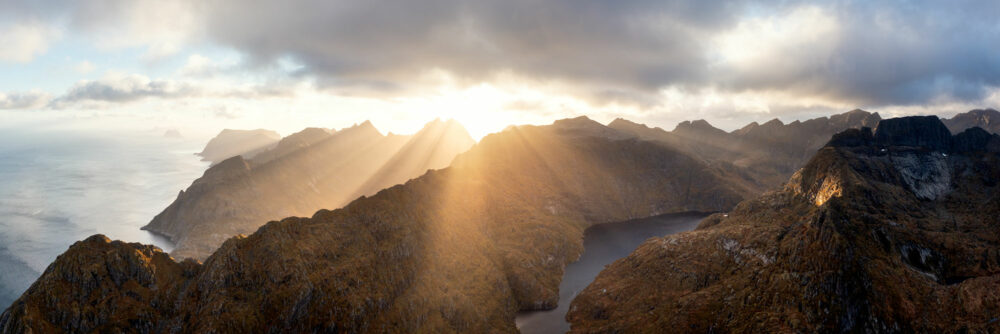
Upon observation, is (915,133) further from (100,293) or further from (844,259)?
(100,293)

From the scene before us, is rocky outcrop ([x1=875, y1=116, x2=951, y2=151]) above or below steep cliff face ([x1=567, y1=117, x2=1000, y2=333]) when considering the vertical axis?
above

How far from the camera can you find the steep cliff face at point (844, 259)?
3467 inches

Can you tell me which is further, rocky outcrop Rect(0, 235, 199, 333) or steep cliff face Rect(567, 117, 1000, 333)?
steep cliff face Rect(567, 117, 1000, 333)

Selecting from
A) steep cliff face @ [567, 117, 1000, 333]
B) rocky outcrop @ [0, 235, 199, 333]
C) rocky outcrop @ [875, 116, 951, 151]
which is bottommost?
steep cliff face @ [567, 117, 1000, 333]

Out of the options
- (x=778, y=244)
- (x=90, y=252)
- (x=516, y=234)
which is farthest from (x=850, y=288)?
(x=90, y=252)

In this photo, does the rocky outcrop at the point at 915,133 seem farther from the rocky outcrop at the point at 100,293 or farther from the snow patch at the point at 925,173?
the rocky outcrop at the point at 100,293

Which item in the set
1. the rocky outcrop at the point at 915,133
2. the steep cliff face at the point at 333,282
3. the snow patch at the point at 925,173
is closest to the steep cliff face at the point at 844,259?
the snow patch at the point at 925,173

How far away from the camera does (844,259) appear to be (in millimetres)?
93562

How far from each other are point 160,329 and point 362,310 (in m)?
39.5

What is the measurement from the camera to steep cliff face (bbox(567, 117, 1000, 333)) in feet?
289

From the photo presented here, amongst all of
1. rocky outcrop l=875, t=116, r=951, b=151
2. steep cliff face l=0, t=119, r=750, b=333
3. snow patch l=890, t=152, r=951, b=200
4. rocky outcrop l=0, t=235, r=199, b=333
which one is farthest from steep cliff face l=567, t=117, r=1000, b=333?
rocky outcrop l=0, t=235, r=199, b=333

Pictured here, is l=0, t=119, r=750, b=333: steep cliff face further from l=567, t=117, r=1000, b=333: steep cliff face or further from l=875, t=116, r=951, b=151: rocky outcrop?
l=875, t=116, r=951, b=151: rocky outcrop

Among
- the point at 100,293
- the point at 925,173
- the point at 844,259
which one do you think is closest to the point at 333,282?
the point at 100,293

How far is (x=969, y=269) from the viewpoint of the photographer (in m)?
101
